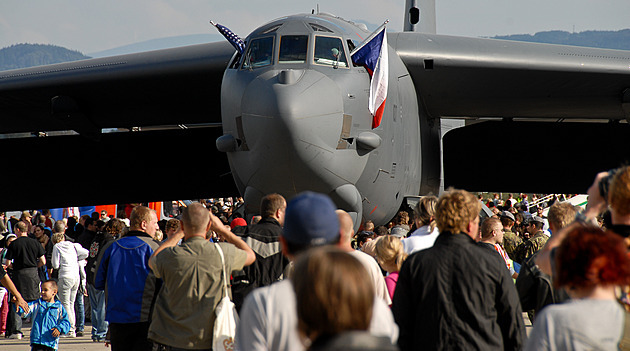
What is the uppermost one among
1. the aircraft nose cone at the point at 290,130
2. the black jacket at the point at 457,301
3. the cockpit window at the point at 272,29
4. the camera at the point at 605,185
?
the cockpit window at the point at 272,29

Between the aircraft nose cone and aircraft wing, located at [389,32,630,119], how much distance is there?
3448 mm

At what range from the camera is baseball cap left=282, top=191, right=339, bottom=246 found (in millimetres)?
2907

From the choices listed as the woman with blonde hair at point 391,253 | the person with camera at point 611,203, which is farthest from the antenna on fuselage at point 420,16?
the person with camera at point 611,203

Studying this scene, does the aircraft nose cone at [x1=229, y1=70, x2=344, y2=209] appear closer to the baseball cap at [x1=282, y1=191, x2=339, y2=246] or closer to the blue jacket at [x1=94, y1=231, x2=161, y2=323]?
the blue jacket at [x1=94, y1=231, x2=161, y2=323]

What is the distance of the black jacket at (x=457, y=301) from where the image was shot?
13.4ft

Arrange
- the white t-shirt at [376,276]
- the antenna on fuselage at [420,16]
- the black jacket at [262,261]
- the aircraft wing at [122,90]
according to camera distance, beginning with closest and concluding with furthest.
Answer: the white t-shirt at [376,276], the black jacket at [262,261], the aircraft wing at [122,90], the antenna on fuselage at [420,16]

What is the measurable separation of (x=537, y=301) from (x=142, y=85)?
10408mm

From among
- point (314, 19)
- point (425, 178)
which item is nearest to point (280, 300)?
point (314, 19)

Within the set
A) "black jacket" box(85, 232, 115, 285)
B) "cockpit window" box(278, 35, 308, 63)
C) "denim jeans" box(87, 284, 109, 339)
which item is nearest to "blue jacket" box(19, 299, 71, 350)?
"black jacket" box(85, 232, 115, 285)

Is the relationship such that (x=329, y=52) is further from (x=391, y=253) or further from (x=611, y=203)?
(x=611, y=203)

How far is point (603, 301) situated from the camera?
289 cm

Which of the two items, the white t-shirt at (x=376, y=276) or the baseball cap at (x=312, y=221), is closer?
the baseball cap at (x=312, y=221)

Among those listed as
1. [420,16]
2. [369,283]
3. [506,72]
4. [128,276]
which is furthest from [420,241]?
[420,16]

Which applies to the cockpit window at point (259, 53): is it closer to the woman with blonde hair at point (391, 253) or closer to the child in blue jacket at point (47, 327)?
the child in blue jacket at point (47, 327)
